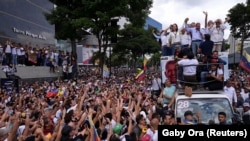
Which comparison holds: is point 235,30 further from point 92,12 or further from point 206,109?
point 206,109

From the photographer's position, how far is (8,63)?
73.9ft

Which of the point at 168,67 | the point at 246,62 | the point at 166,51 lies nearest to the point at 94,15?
the point at 246,62

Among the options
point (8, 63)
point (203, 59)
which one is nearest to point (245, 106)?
point (203, 59)

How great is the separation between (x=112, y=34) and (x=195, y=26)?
17.7 metres

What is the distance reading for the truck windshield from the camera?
316 inches


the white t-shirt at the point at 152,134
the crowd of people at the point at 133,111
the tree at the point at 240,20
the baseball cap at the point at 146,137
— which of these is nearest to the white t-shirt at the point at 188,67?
the crowd of people at the point at 133,111

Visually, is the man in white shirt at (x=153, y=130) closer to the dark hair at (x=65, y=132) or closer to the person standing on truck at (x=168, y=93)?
the dark hair at (x=65, y=132)

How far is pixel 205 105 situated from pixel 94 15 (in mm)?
22678

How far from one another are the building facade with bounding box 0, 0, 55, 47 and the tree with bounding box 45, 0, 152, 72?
9.51 feet

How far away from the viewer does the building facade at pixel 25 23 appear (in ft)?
101

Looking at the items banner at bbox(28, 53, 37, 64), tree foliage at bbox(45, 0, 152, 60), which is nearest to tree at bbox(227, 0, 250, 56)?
tree foliage at bbox(45, 0, 152, 60)

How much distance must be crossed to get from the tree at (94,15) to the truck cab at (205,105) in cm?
2068

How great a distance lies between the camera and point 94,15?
98.9 feet

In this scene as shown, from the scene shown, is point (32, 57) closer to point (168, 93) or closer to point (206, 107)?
point (168, 93)
